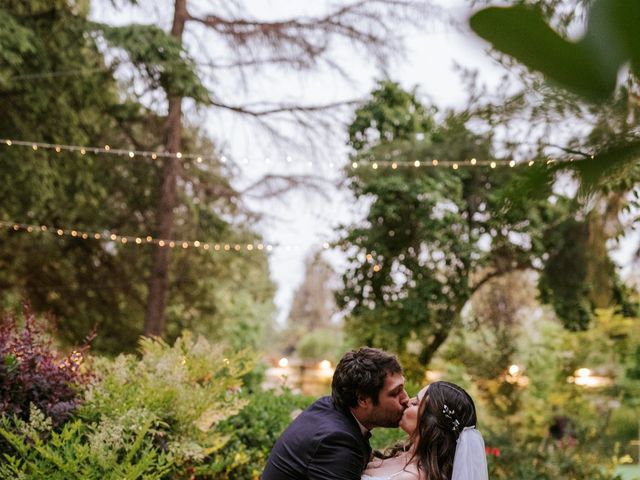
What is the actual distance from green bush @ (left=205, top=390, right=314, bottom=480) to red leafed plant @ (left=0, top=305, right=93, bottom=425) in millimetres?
1112

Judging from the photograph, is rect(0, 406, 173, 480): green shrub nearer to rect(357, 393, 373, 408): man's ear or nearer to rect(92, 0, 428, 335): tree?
rect(357, 393, 373, 408): man's ear

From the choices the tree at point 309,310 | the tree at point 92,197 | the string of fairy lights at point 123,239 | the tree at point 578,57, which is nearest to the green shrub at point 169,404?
the tree at point 578,57

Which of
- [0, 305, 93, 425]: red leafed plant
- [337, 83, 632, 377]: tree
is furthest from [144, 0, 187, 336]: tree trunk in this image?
[0, 305, 93, 425]: red leafed plant

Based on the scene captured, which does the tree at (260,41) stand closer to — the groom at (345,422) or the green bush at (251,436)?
the green bush at (251,436)

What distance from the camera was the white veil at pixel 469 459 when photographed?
3.29 meters

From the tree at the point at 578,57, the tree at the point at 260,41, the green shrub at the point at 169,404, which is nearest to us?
the tree at the point at 578,57

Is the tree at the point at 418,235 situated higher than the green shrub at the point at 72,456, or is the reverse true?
the tree at the point at 418,235

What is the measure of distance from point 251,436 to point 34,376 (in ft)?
6.33

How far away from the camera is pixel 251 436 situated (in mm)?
5895

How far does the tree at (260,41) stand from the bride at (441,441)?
9.60 metres

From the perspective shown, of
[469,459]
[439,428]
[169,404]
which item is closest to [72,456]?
[169,404]

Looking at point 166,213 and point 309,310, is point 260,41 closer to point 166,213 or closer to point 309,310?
point 166,213

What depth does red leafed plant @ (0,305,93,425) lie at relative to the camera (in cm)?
443

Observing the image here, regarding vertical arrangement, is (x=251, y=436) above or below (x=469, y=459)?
below
